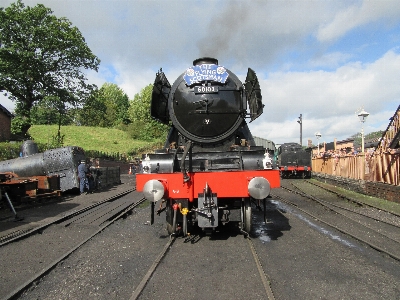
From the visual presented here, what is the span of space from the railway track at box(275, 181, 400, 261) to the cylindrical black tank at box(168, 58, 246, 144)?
300cm

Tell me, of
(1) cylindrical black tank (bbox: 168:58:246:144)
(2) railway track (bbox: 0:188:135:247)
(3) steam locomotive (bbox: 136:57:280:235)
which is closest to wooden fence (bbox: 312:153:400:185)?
(3) steam locomotive (bbox: 136:57:280:235)

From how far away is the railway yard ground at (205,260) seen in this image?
12.4 ft

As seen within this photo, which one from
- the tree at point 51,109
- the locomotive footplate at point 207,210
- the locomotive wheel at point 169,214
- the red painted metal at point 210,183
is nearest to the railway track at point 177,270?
the locomotive wheel at point 169,214

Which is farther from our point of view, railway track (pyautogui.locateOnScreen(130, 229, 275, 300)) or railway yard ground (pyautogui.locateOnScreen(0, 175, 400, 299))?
railway yard ground (pyautogui.locateOnScreen(0, 175, 400, 299))

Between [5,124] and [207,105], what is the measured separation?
24.9 metres

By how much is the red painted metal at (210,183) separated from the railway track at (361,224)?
1.99m

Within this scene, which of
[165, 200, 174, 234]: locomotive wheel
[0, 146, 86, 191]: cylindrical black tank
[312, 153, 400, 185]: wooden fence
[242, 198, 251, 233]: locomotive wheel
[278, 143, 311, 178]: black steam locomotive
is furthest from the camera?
[278, 143, 311, 178]: black steam locomotive

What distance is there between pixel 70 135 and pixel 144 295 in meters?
41.9

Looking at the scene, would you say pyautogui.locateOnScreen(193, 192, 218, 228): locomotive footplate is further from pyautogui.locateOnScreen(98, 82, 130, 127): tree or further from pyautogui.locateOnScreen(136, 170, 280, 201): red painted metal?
pyautogui.locateOnScreen(98, 82, 130, 127): tree

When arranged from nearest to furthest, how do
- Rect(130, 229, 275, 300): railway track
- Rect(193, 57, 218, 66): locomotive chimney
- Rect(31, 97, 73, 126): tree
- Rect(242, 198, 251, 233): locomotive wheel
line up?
Rect(130, 229, 275, 300): railway track < Rect(242, 198, 251, 233): locomotive wheel < Rect(193, 57, 218, 66): locomotive chimney < Rect(31, 97, 73, 126): tree

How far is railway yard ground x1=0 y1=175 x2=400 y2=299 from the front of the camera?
3.79 metres

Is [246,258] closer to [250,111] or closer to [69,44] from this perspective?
[250,111]

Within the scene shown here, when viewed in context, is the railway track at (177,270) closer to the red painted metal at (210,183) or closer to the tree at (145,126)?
the red painted metal at (210,183)

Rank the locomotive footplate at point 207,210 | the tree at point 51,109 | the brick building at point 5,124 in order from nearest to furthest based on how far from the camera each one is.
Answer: the locomotive footplate at point 207,210 → the tree at point 51,109 → the brick building at point 5,124
